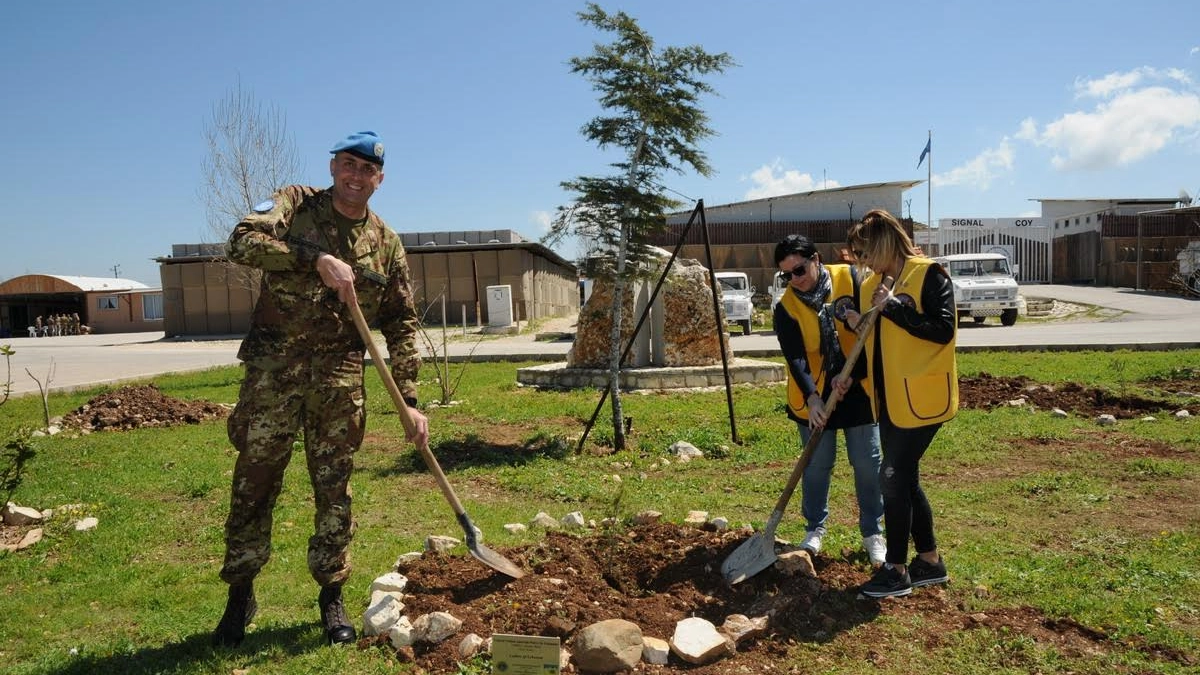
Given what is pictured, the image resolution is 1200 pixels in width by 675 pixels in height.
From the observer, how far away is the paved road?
15766mm

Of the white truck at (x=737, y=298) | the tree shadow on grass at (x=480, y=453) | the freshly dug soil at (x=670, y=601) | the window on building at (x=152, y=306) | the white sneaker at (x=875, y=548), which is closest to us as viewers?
the freshly dug soil at (x=670, y=601)

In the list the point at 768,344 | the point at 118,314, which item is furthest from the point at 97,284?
the point at 768,344

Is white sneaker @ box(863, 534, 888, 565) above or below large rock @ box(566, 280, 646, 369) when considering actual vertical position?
below

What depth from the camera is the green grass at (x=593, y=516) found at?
3.54 m

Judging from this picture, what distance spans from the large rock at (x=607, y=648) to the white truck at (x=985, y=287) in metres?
20.9

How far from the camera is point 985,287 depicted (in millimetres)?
22344

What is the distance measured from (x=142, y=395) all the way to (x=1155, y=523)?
1150cm

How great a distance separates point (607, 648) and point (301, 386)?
5.72 feet

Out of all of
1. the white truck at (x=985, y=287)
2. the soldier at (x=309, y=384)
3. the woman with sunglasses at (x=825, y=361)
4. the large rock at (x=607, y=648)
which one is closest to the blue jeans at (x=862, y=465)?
the woman with sunglasses at (x=825, y=361)

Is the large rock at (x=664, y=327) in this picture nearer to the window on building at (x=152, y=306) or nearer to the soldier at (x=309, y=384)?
the soldier at (x=309, y=384)

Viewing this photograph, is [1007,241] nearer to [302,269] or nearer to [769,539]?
[769,539]

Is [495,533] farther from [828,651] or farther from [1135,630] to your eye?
[1135,630]

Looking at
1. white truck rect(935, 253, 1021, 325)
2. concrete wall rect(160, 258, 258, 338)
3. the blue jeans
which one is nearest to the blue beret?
the blue jeans

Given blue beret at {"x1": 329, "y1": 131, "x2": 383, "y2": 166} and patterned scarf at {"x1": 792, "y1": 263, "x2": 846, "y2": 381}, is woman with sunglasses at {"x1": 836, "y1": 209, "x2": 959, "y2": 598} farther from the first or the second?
blue beret at {"x1": 329, "y1": 131, "x2": 383, "y2": 166}
